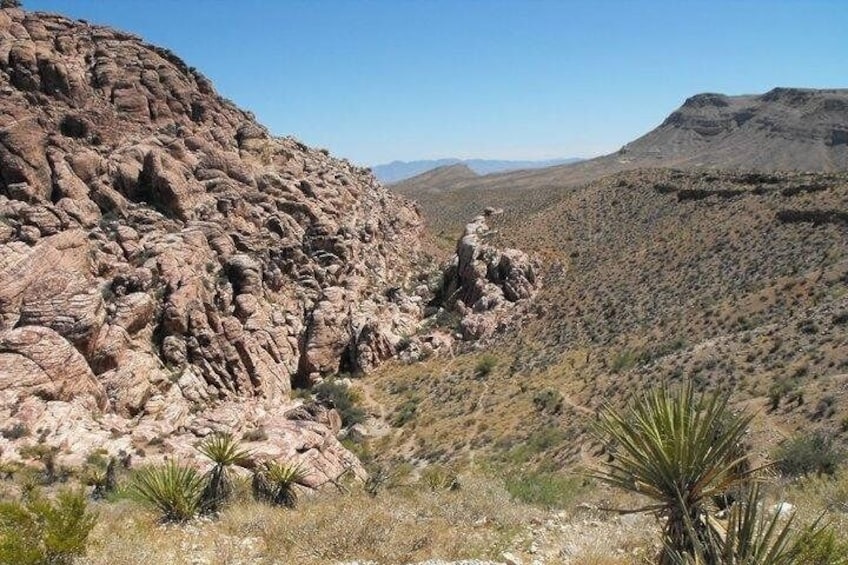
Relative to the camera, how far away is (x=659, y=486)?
5.63 metres

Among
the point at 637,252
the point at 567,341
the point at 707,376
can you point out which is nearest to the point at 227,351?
the point at 567,341

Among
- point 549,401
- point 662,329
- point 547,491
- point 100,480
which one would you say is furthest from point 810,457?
point 662,329

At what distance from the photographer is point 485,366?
31266mm

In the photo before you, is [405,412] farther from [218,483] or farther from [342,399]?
[218,483]

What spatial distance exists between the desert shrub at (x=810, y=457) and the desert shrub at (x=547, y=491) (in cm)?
415

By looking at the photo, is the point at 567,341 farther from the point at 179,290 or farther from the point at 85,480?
the point at 85,480

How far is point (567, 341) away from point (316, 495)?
22.2m

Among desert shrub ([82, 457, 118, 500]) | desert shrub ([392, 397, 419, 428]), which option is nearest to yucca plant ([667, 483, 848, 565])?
desert shrub ([82, 457, 118, 500])

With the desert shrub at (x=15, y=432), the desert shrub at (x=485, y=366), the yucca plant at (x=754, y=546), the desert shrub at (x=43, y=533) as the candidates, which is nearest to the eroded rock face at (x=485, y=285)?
the desert shrub at (x=485, y=366)

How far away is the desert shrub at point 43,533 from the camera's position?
6344 mm

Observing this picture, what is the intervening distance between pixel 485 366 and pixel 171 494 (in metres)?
22.7

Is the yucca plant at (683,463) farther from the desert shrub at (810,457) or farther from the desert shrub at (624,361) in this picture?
the desert shrub at (624,361)

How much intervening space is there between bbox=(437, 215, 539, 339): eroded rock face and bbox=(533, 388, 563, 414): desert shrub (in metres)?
10.7

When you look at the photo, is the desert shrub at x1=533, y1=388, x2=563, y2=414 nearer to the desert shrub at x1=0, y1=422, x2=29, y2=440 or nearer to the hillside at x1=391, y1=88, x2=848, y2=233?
the desert shrub at x1=0, y1=422, x2=29, y2=440
